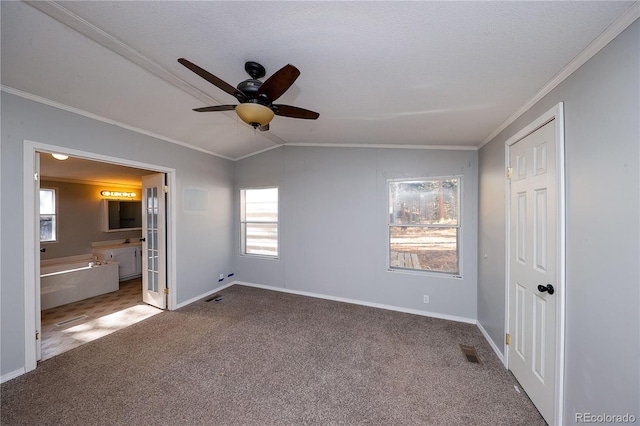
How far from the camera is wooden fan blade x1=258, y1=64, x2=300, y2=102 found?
129 centimetres

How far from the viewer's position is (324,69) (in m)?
1.67

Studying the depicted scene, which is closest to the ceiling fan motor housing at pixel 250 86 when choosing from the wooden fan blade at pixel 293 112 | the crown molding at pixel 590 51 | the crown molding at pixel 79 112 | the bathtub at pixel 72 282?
the wooden fan blade at pixel 293 112

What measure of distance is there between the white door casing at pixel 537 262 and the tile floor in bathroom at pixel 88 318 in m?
4.38

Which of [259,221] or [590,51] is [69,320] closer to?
[259,221]

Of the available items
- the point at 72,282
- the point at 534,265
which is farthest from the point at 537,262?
the point at 72,282

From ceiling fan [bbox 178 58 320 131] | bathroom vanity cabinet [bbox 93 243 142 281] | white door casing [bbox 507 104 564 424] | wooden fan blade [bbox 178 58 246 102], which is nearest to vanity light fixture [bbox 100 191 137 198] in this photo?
bathroom vanity cabinet [bbox 93 243 142 281]

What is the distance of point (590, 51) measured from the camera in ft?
4.06

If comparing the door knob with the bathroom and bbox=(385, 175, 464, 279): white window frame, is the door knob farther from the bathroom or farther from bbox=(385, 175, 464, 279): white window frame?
the bathroom

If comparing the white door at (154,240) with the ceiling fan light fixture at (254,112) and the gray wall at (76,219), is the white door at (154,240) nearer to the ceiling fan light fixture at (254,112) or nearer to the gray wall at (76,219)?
the ceiling fan light fixture at (254,112)

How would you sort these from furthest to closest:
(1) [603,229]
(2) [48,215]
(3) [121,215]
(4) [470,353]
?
1. (3) [121,215]
2. (2) [48,215]
3. (4) [470,353]
4. (1) [603,229]

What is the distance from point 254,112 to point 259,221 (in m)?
3.15

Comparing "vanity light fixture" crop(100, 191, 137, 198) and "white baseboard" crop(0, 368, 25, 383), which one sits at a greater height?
"vanity light fixture" crop(100, 191, 137, 198)

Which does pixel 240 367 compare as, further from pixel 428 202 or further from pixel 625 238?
pixel 428 202

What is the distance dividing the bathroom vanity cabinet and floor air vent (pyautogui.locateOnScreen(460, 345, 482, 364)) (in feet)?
20.4
